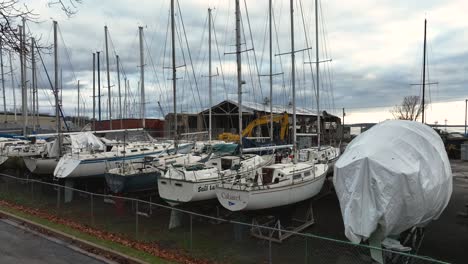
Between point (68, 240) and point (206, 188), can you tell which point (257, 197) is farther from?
point (68, 240)

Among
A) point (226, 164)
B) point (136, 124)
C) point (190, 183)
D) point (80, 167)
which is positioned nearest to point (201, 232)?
point (190, 183)

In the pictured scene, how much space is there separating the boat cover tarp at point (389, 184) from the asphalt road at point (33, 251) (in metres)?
6.91

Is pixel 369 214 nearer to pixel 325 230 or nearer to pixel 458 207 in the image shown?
pixel 325 230

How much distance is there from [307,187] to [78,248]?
27.9 ft

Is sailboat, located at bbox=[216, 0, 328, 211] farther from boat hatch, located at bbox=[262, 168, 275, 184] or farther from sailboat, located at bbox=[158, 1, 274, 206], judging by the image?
sailboat, located at bbox=[158, 1, 274, 206]

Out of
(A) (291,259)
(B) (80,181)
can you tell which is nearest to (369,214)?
(A) (291,259)

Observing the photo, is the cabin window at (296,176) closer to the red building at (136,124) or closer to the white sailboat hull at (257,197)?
the white sailboat hull at (257,197)

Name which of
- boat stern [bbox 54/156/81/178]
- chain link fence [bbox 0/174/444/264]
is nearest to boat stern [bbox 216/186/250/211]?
chain link fence [bbox 0/174/444/264]

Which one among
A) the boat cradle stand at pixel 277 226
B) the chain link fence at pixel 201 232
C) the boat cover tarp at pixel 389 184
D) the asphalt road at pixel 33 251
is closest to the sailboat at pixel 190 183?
the chain link fence at pixel 201 232

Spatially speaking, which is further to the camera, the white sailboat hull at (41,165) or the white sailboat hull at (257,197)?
the white sailboat hull at (41,165)

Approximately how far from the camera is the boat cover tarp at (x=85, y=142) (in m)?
23.6

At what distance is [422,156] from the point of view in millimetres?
10922

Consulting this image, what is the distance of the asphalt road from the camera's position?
406 inches

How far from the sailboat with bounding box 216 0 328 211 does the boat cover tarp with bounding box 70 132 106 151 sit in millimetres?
12044
